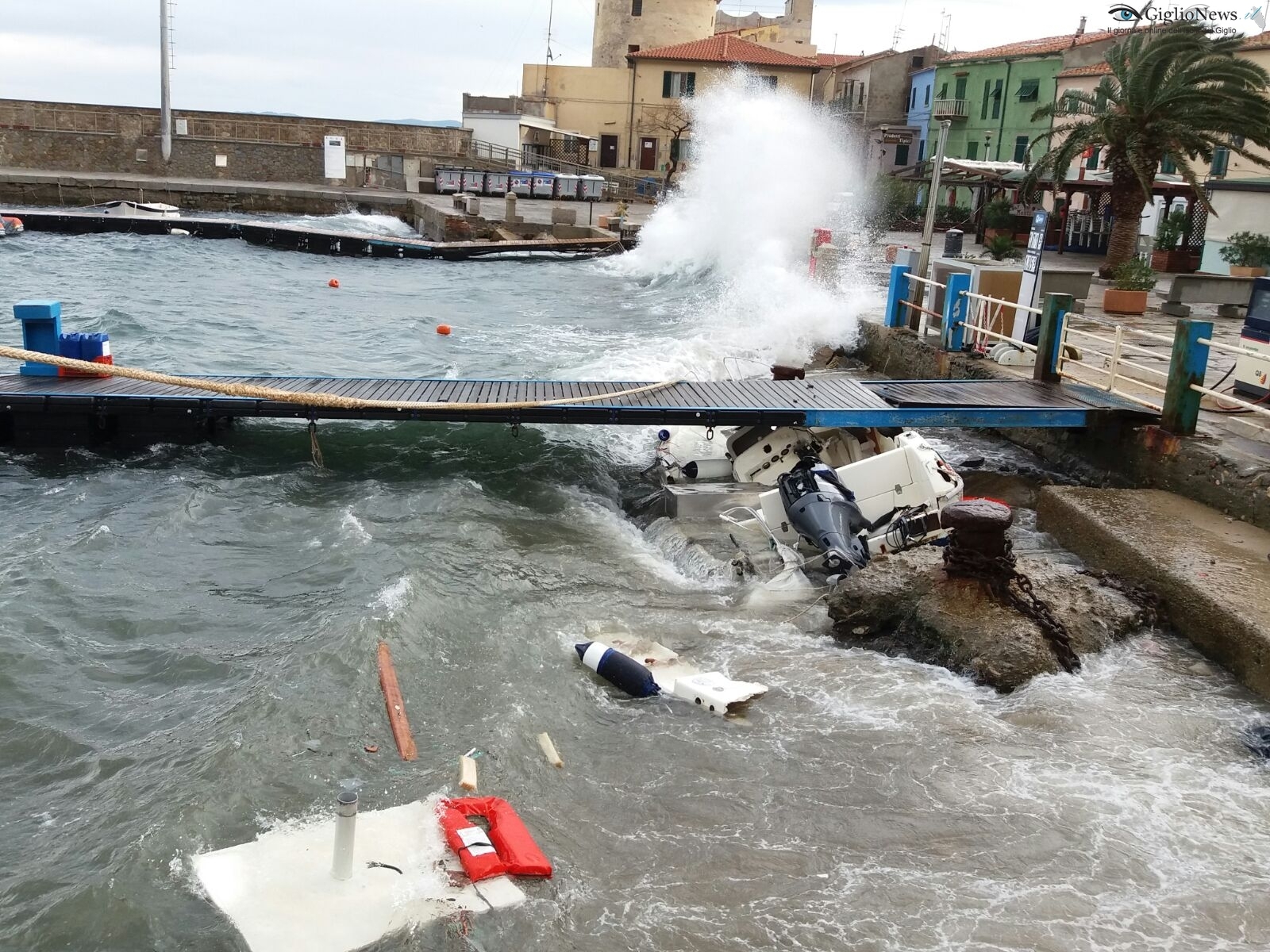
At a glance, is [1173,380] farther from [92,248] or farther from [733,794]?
[92,248]

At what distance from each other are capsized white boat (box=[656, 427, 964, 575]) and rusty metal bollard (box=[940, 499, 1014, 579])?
1.16 metres

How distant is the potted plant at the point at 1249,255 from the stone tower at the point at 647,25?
2114 inches

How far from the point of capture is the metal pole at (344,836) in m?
4.59

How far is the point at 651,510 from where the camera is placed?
10.4 meters

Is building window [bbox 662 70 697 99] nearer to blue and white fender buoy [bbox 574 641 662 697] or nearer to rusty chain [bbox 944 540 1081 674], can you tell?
rusty chain [bbox 944 540 1081 674]

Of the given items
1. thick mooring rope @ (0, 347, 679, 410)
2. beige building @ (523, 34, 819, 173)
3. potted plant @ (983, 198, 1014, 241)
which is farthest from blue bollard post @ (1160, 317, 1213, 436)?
beige building @ (523, 34, 819, 173)

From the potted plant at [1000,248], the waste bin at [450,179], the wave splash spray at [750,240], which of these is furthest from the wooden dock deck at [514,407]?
the waste bin at [450,179]

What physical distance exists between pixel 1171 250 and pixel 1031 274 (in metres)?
16.1

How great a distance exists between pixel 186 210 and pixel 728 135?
2647cm

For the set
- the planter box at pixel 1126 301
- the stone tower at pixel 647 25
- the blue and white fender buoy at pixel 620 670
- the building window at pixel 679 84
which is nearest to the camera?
the blue and white fender buoy at pixel 620 670

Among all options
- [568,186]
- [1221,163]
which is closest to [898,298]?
[1221,163]

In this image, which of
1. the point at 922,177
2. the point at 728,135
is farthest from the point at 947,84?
the point at 728,135

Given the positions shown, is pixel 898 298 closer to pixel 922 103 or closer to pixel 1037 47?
pixel 1037 47

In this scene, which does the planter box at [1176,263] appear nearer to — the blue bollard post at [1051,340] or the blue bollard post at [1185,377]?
the blue bollard post at [1051,340]
